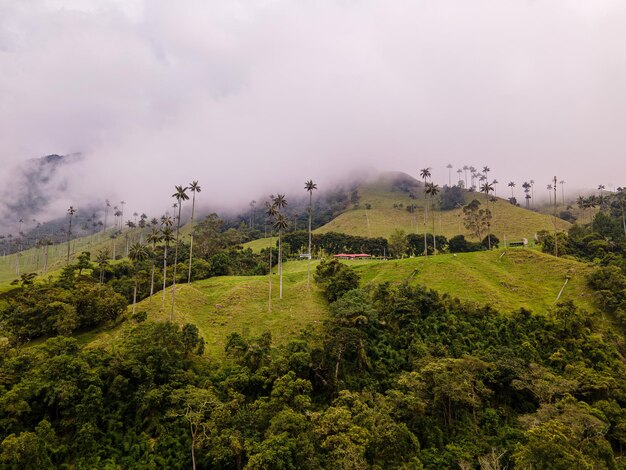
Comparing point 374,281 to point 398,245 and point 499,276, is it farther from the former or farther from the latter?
point 398,245

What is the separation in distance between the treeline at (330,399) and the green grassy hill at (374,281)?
10150mm

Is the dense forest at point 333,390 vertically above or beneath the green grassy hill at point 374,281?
beneath

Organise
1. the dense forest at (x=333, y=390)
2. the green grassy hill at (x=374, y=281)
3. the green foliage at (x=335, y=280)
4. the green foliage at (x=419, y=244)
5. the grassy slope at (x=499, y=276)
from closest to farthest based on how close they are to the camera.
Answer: the dense forest at (x=333, y=390)
the green grassy hill at (x=374, y=281)
the grassy slope at (x=499, y=276)
the green foliage at (x=335, y=280)
the green foliage at (x=419, y=244)

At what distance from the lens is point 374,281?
290ft

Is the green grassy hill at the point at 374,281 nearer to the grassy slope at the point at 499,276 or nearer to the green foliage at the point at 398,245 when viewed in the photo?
the grassy slope at the point at 499,276

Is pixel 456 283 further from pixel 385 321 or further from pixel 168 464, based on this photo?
pixel 168 464

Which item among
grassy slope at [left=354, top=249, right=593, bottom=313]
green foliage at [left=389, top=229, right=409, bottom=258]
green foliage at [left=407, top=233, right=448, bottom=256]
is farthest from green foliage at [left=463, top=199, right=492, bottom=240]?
grassy slope at [left=354, top=249, right=593, bottom=313]

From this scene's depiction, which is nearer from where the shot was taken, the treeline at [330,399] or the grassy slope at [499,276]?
the treeline at [330,399]

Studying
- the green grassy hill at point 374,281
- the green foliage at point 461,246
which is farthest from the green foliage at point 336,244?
the green grassy hill at point 374,281

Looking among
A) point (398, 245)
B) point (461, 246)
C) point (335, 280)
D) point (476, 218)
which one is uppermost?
point (476, 218)

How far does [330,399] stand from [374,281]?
4130 centimetres

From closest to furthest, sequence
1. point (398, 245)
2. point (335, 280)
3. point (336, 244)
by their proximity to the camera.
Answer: point (335, 280)
point (398, 245)
point (336, 244)

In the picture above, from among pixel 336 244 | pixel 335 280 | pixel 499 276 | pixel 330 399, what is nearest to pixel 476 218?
pixel 336 244

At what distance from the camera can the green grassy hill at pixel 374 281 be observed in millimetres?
69188
